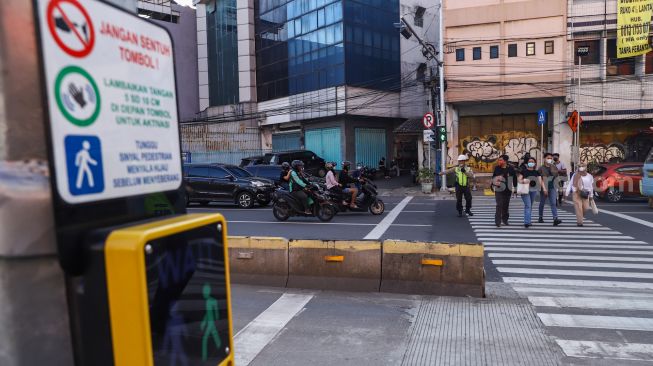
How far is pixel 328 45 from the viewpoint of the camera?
30.2 meters

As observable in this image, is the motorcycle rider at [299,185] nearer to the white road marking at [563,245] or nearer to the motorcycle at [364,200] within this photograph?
the motorcycle at [364,200]

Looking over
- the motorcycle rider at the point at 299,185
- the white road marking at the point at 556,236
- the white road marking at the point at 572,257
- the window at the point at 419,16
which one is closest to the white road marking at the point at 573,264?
the white road marking at the point at 572,257

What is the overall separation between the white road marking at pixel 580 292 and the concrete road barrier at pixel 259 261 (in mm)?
→ 3274

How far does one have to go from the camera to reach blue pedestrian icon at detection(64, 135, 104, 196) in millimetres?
1293

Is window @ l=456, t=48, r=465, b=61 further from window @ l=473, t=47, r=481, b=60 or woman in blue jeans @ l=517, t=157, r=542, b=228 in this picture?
woman in blue jeans @ l=517, t=157, r=542, b=228

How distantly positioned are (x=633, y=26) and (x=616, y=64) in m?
1.82

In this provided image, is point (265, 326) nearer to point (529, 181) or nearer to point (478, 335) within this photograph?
point (478, 335)

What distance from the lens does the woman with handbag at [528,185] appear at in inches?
459

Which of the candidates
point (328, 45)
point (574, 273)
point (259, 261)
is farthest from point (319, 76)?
point (574, 273)

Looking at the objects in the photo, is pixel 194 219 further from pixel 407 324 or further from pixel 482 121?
pixel 482 121

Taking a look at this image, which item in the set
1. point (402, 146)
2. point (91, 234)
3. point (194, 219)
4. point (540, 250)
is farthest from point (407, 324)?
point (402, 146)

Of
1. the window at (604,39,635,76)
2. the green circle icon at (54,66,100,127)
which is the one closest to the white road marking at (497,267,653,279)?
the green circle icon at (54,66,100,127)

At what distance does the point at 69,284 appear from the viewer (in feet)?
4.36

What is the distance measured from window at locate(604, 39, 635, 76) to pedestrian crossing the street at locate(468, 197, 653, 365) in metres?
14.1
